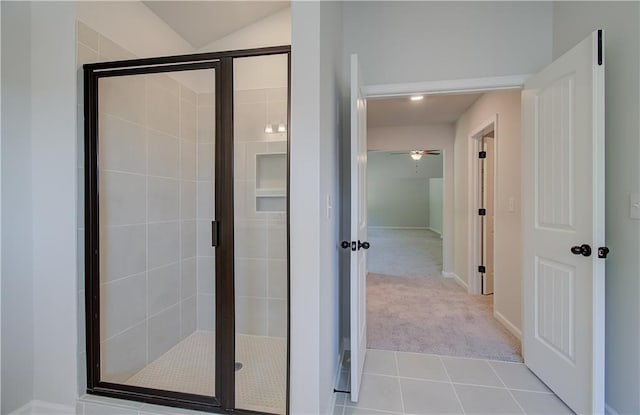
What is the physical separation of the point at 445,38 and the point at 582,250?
166 cm

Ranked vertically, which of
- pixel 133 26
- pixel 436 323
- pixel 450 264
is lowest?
pixel 436 323

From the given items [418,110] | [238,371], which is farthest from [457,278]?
[238,371]

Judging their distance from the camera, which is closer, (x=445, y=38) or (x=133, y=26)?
(x=133, y=26)

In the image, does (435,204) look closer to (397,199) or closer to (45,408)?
(397,199)

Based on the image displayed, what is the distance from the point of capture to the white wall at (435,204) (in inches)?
417

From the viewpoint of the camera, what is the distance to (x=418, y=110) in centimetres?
405

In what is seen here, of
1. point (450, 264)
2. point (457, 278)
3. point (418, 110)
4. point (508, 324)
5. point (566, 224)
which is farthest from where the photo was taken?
point (450, 264)

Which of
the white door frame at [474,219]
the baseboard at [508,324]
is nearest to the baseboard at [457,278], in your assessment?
the white door frame at [474,219]

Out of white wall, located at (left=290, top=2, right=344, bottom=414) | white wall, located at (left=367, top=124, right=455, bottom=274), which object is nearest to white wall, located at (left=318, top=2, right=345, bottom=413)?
white wall, located at (left=290, top=2, right=344, bottom=414)

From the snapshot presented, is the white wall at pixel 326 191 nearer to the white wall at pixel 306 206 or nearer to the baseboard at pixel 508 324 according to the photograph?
the white wall at pixel 306 206

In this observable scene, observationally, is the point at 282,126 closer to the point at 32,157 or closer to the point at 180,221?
the point at 180,221

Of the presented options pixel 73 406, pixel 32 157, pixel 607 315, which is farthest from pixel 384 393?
pixel 32 157

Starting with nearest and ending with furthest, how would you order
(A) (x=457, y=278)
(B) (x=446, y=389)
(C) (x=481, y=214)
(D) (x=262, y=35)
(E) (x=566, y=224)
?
(E) (x=566, y=224) → (B) (x=446, y=389) → (D) (x=262, y=35) → (C) (x=481, y=214) → (A) (x=457, y=278)

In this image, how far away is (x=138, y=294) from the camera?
210cm
